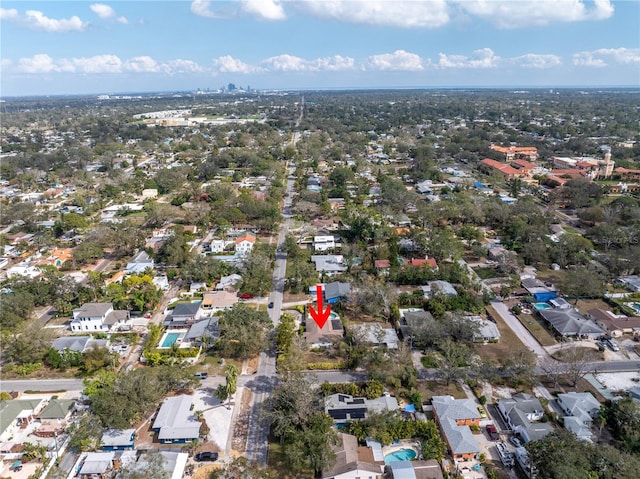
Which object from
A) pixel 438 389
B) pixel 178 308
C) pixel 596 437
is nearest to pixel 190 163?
pixel 178 308

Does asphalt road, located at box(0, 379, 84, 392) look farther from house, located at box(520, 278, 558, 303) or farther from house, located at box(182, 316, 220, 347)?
house, located at box(520, 278, 558, 303)

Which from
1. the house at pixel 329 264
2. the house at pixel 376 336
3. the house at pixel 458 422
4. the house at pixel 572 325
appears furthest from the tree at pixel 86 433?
the house at pixel 572 325

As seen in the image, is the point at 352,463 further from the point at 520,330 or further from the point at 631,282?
the point at 631,282

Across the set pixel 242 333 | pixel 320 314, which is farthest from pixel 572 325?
pixel 242 333

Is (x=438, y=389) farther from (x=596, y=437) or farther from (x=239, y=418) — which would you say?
(x=239, y=418)

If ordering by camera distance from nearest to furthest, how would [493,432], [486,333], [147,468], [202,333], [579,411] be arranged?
[147,468]
[493,432]
[579,411]
[486,333]
[202,333]
